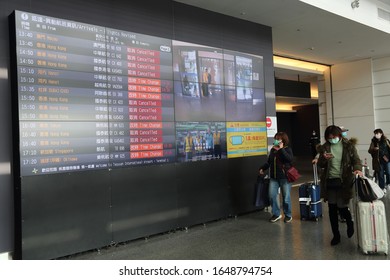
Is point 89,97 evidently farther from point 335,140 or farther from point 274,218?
point 274,218

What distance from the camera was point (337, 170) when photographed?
13.6ft

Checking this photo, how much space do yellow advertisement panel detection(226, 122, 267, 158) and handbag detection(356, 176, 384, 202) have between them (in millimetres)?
2406

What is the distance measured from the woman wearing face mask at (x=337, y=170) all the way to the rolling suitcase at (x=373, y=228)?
26 cm

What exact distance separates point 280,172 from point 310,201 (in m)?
0.74

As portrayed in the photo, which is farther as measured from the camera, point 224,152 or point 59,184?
point 224,152

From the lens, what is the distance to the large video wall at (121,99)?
153 inches

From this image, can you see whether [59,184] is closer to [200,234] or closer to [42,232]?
[42,232]

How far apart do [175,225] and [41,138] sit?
234 centimetres

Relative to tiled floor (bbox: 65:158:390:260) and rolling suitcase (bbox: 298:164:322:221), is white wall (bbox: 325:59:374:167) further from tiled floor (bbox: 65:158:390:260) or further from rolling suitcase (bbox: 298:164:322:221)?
rolling suitcase (bbox: 298:164:322:221)

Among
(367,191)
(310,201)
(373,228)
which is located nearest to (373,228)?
(373,228)

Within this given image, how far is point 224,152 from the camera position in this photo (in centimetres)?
584

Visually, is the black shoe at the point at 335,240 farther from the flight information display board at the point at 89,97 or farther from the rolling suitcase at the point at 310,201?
the flight information display board at the point at 89,97

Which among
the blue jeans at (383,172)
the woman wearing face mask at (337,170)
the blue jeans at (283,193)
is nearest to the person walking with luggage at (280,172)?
the blue jeans at (283,193)
